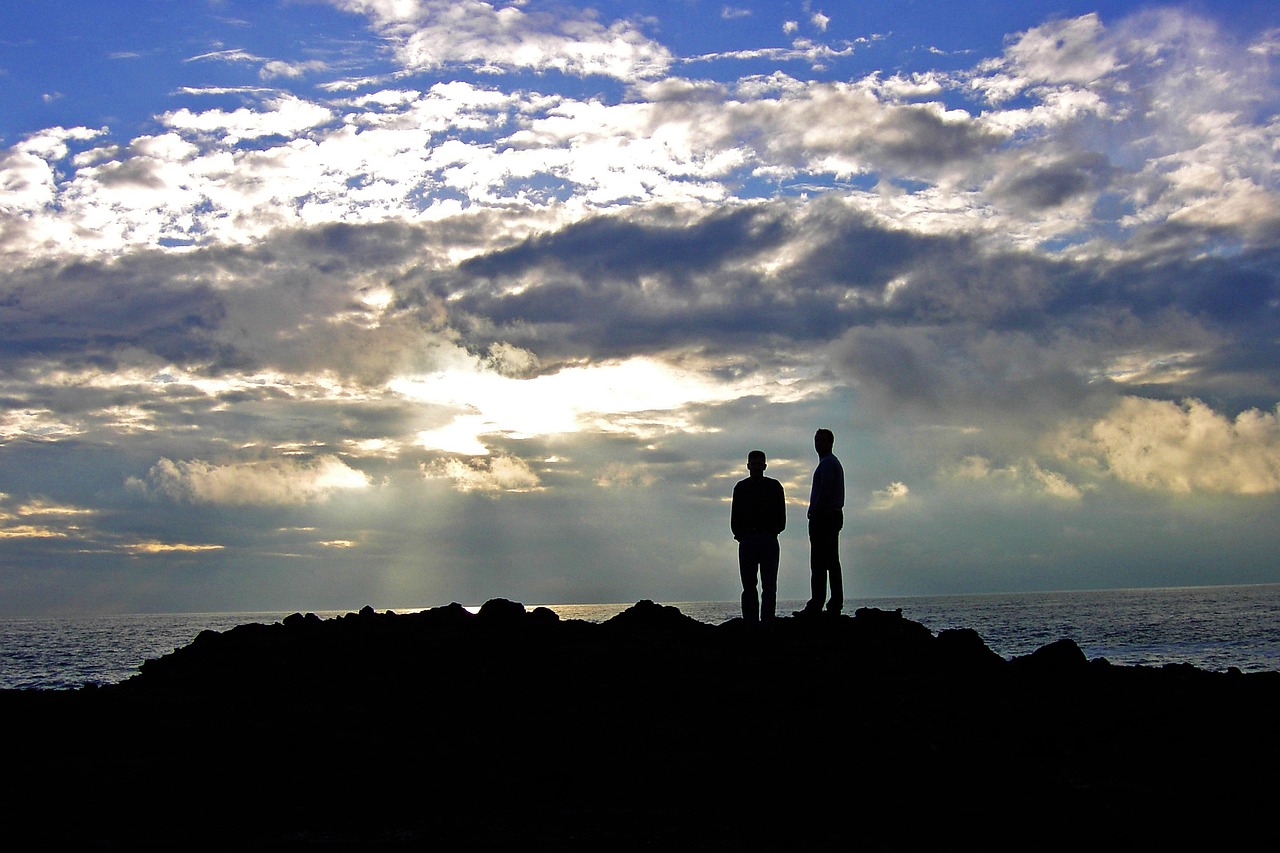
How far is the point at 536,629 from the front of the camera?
1448 centimetres

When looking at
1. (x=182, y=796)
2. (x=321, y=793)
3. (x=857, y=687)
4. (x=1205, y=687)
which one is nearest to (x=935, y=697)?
(x=857, y=687)

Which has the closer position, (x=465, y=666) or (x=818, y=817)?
(x=818, y=817)

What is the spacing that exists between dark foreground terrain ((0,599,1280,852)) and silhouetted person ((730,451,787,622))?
1442 millimetres

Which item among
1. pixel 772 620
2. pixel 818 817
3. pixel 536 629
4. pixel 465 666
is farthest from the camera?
pixel 772 620

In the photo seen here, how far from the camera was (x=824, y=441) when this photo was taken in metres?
16.0

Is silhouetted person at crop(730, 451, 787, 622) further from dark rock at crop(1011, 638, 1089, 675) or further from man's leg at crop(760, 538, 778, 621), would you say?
dark rock at crop(1011, 638, 1089, 675)

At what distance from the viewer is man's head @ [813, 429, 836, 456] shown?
52.6ft

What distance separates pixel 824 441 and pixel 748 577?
2.64 metres

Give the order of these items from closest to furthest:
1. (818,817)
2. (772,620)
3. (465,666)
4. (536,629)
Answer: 1. (818,817)
2. (465,666)
3. (536,629)
4. (772,620)

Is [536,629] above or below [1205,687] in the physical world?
above

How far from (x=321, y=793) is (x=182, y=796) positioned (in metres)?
1.26

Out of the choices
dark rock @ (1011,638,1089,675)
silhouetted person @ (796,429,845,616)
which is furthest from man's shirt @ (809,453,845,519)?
dark rock @ (1011,638,1089,675)

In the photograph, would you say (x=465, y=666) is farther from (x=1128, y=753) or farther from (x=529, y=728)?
(x=1128, y=753)

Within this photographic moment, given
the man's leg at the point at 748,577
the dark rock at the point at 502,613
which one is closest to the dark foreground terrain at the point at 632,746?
the dark rock at the point at 502,613
